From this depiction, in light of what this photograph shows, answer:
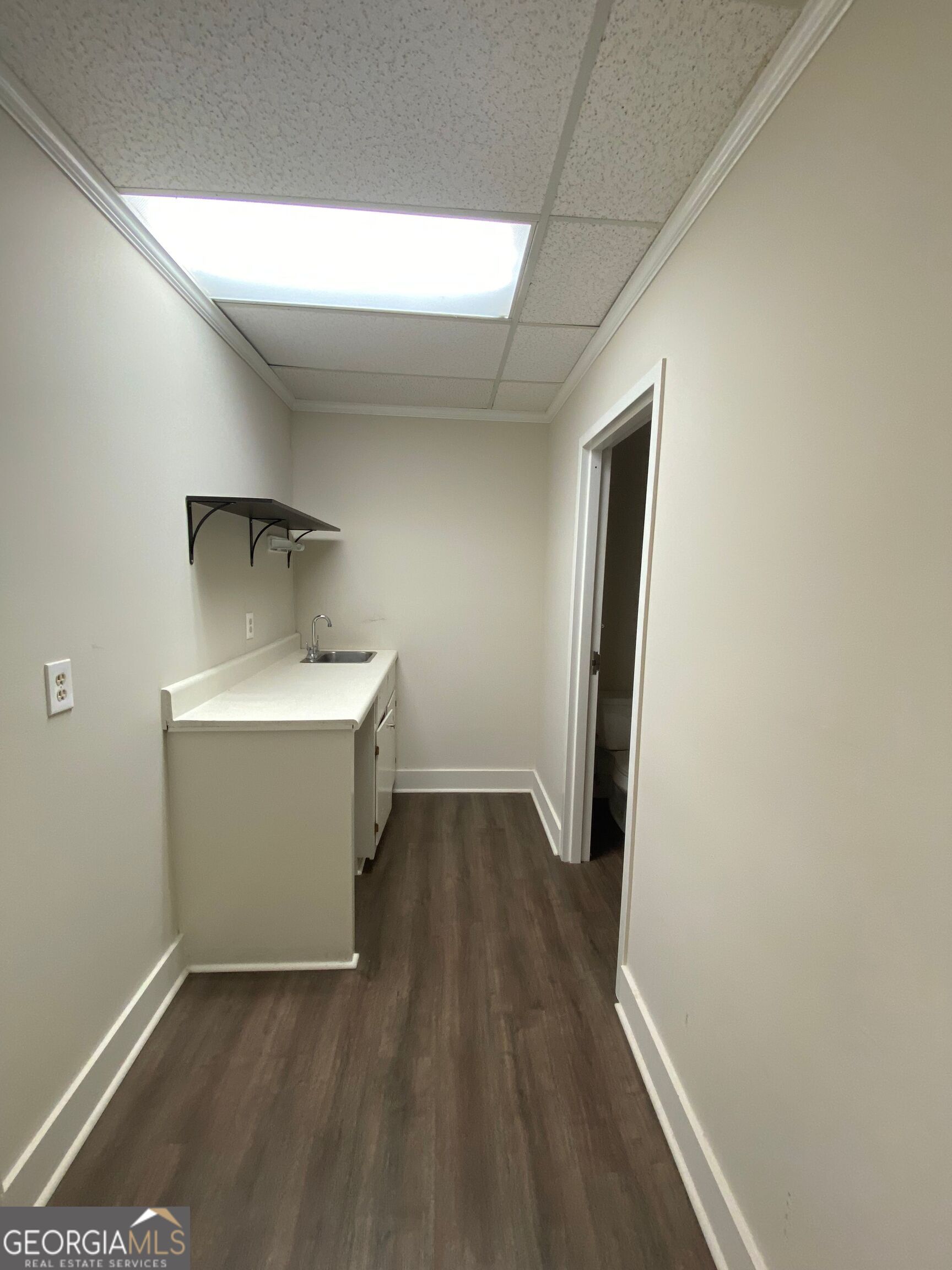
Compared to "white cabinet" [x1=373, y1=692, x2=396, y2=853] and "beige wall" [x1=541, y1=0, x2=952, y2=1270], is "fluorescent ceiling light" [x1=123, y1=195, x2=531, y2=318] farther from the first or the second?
"white cabinet" [x1=373, y1=692, x2=396, y2=853]

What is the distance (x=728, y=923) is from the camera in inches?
42.9

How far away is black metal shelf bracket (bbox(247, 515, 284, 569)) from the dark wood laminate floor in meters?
1.67

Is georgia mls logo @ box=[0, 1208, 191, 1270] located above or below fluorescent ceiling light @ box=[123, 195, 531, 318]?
below

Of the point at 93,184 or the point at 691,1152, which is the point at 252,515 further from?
the point at 691,1152

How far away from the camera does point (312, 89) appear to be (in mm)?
1036

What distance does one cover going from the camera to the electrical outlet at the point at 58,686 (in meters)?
1.16

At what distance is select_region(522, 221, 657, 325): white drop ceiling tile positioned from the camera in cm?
144

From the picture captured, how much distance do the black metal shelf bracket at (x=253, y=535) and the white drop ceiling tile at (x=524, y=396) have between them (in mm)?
1358

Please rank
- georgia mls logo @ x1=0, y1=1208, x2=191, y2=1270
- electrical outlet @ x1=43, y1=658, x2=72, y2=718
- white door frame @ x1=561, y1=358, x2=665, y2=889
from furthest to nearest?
white door frame @ x1=561, y1=358, x2=665, y2=889, electrical outlet @ x1=43, y1=658, x2=72, y2=718, georgia mls logo @ x1=0, y1=1208, x2=191, y2=1270

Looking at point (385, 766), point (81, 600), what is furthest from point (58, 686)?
point (385, 766)

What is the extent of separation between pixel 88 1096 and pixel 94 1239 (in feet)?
1.03

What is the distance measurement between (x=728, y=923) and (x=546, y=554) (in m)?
2.41

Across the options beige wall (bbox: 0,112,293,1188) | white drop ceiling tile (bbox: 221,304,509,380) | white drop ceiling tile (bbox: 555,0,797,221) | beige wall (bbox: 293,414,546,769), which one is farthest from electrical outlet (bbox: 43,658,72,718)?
beige wall (bbox: 293,414,546,769)

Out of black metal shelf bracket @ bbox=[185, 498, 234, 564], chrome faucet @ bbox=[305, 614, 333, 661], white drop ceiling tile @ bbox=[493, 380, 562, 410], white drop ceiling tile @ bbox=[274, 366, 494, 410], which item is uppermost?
white drop ceiling tile @ bbox=[493, 380, 562, 410]
